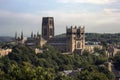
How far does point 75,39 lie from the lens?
137 m

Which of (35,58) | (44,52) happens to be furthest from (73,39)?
(35,58)

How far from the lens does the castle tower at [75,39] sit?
134 m

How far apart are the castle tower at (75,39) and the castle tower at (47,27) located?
9.18 metres

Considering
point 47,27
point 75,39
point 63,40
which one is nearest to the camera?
point 75,39

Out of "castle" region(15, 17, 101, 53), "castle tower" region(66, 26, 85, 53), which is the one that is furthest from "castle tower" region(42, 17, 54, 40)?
"castle tower" region(66, 26, 85, 53)

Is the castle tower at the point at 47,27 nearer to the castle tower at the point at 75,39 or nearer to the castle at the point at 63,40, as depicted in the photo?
the castle at the point at 63,40

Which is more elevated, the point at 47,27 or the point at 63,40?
the point at 47,27

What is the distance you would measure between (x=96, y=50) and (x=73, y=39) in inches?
294

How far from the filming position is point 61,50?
135 meters

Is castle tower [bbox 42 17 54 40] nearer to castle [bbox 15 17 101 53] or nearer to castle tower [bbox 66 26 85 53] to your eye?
castle [bbox 15 17 101 53]

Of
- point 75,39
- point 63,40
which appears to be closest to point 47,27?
point 63,40

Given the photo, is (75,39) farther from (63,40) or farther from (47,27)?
(47,27)

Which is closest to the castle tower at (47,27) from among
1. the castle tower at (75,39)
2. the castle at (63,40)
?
the castle at (63,40)

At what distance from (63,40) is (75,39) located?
4.32 metres
